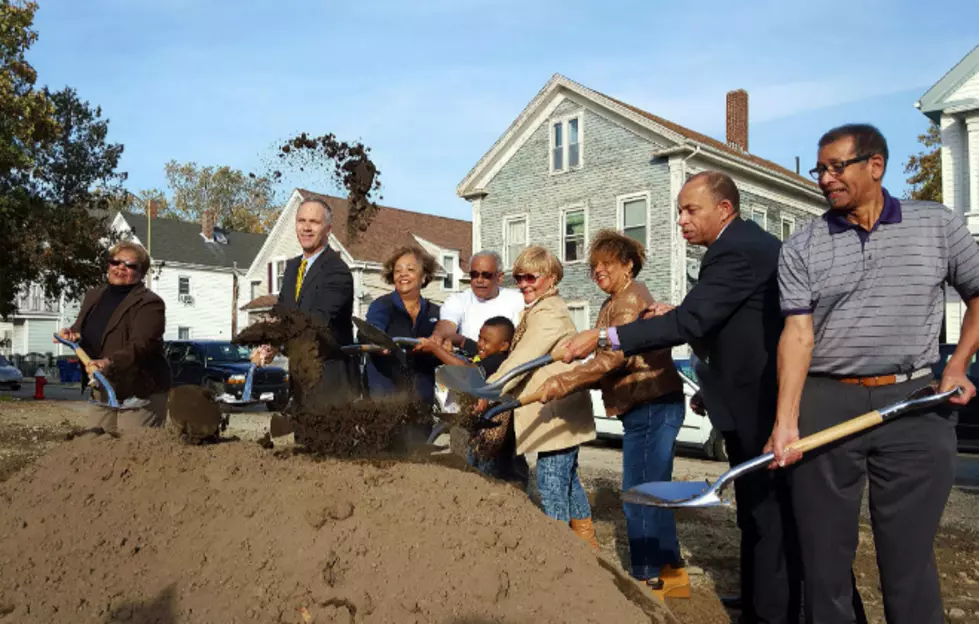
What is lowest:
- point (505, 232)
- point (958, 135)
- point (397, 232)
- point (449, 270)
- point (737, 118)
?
point (449, 270)

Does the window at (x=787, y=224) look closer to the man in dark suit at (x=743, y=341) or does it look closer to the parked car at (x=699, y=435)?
the parked car at (x=699, y=435)

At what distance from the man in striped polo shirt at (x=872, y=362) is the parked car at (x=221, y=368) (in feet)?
49.0

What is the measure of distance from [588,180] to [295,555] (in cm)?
2238

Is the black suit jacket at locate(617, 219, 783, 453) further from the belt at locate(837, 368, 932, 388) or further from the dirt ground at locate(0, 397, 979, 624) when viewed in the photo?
the dirt ground at locate(0, 397, 979, 624)

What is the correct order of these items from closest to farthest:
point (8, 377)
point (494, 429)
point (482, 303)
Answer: point (494, 429)
point (482, 303)
point (8, 377)

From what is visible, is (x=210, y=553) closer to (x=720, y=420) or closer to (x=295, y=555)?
(x=295, y=555)

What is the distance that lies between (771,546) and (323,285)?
94.4 inches

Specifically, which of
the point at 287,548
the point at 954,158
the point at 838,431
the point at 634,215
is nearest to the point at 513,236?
the point at 634,215

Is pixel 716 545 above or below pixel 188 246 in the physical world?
below

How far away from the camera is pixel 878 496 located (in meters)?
2.99

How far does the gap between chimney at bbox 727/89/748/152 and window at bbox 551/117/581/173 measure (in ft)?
21.1

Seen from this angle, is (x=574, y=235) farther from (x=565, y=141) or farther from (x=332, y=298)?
(x=332, y=298)

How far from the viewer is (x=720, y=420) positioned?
365 centimetres


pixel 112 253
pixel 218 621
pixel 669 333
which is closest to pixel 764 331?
pixel 669 333
